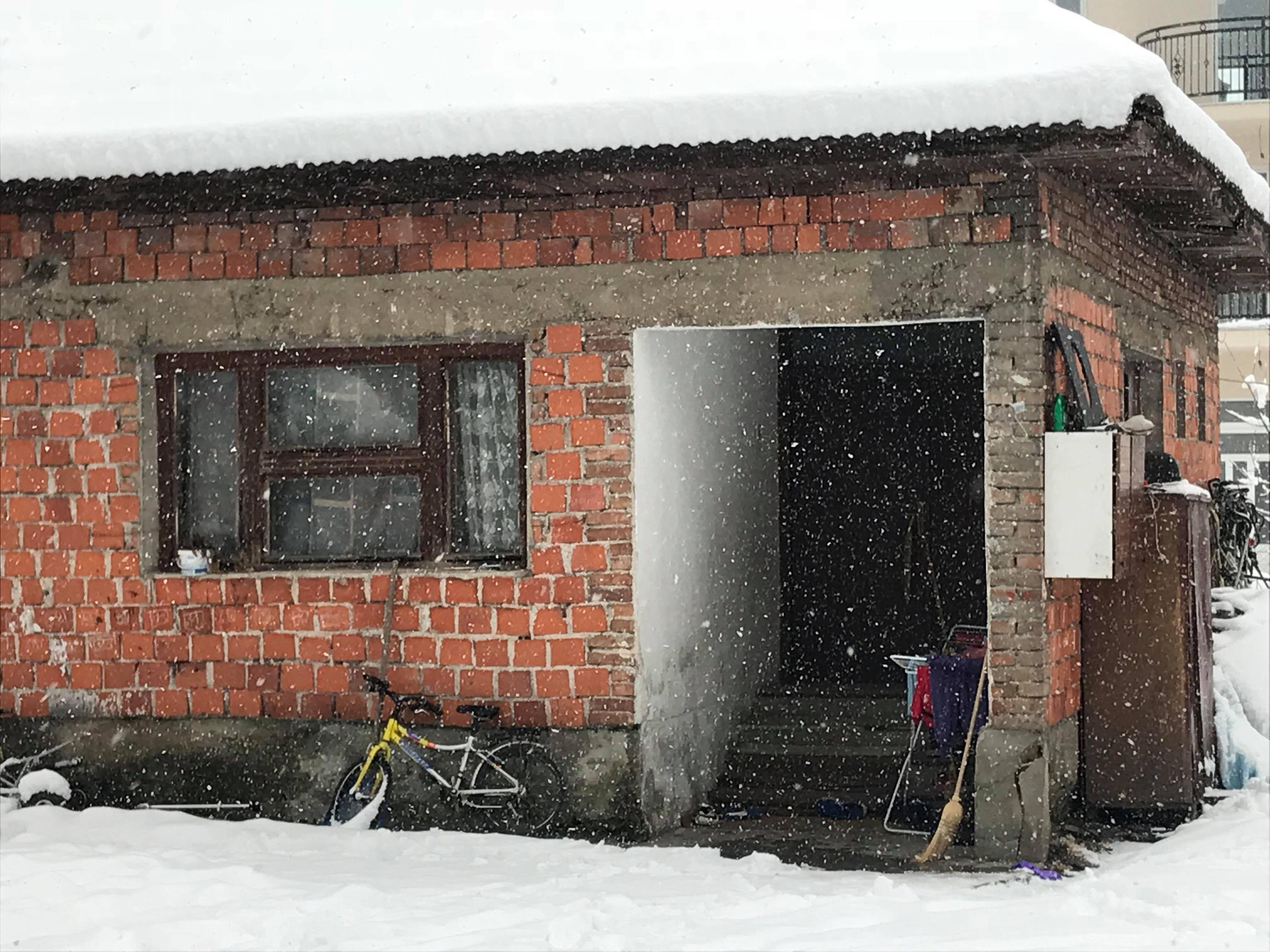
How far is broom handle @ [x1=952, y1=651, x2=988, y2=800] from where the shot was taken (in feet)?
27.0

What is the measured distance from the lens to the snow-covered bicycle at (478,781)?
28.0 ft

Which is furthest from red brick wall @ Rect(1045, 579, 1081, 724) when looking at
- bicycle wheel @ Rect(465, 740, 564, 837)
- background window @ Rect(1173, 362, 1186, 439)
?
background window @ Rect(1173, 362, 1186, 439)

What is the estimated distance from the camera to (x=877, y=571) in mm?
12141

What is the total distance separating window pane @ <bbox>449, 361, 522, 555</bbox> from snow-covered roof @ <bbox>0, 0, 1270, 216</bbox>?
1458mm

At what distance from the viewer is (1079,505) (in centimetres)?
812

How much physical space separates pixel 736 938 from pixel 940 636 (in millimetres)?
5728

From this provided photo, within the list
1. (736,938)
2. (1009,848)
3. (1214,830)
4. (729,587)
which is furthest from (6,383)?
(1214,830)

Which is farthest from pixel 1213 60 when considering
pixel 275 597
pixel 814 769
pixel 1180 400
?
pixel 275 597

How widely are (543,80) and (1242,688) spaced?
18.4 feet

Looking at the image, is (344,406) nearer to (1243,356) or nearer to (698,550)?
(698,550)

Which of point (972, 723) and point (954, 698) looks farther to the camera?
point (954, 698)

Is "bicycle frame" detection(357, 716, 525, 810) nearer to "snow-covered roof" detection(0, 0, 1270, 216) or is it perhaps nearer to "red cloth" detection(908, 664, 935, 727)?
"red cloth" detection(908, 664, 935, 727)

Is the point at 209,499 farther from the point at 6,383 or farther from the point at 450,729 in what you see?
the point at 450,729

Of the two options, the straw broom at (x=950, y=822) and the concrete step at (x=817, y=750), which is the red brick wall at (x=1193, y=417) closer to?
the concrete step at (x=817, y=750)
